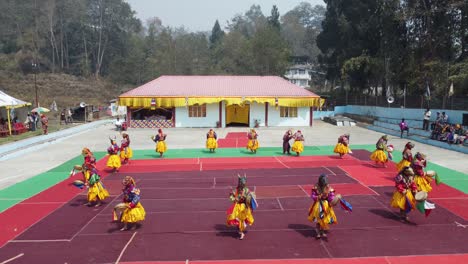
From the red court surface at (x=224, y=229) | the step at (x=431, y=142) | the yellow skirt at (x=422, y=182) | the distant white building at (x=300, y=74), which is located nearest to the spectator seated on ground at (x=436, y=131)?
the step at (x=431, y=142)

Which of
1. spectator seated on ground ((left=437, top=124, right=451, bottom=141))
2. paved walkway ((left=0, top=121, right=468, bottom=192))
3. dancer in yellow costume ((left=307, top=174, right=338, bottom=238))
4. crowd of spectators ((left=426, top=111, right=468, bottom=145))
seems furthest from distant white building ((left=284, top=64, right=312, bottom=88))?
dancer in yellow costume ((left=307, top=174, right=338, bottom=238))

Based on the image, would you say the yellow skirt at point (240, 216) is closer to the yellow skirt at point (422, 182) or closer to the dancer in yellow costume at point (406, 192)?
the dancer in yellow costume at point (406, 192)

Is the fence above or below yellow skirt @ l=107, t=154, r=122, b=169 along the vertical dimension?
above

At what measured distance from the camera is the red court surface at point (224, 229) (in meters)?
8.62

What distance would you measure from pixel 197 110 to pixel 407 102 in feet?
61.1

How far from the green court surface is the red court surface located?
26.9 inches

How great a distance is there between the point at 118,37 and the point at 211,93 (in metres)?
50.3

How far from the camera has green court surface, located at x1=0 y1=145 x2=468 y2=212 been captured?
14.0 metres

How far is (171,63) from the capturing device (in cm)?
7438

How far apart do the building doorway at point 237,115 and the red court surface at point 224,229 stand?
23440mm

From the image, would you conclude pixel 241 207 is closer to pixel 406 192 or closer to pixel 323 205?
pixel 323 205

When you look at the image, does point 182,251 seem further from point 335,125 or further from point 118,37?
point 118,37

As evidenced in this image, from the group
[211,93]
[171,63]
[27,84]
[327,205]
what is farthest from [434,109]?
[27,84]

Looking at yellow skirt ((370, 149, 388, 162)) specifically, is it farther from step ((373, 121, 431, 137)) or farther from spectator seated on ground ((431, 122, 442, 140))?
step ((373, 121, 431, 137))
